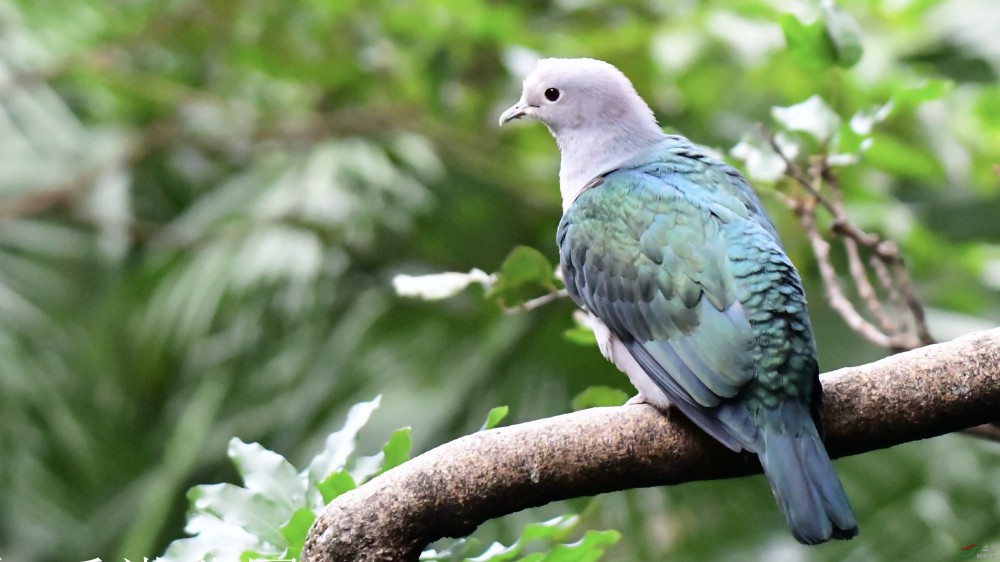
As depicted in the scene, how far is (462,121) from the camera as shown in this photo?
457cm

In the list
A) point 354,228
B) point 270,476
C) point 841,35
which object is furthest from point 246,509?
point 354,228

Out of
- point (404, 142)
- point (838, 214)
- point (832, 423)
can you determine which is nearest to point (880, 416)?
point (832, 423)

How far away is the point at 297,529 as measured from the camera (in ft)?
5.82

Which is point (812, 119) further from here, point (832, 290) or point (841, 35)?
point (832, 290)

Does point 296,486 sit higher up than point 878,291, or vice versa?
point 878,291

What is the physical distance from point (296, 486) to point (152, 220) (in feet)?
14.1

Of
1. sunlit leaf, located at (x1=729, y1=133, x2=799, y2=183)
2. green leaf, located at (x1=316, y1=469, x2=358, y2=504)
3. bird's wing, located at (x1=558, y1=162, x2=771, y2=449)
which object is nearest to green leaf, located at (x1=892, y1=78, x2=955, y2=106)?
sunlit leaf, located at (x1=729, y1=133, x2=799, y2=183)

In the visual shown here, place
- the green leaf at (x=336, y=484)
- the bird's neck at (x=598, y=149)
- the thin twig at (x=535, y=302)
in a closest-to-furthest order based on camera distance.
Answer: the green leaf at (x=336, y=484), the thin twig at (x=535, y=302), the bird's neck at (x=598, y=149)

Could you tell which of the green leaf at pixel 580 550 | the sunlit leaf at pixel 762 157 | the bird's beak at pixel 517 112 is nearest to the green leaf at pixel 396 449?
the green leaf at pixel 580 550

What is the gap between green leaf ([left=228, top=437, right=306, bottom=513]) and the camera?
1904 millimetres

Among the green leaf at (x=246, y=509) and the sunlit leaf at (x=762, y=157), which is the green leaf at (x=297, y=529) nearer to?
the green leaf at (x=246, y=509)

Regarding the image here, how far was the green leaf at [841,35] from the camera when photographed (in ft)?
7.71

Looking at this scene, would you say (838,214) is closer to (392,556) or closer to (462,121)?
(392,556)

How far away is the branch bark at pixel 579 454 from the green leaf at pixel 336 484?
0.09 metres
